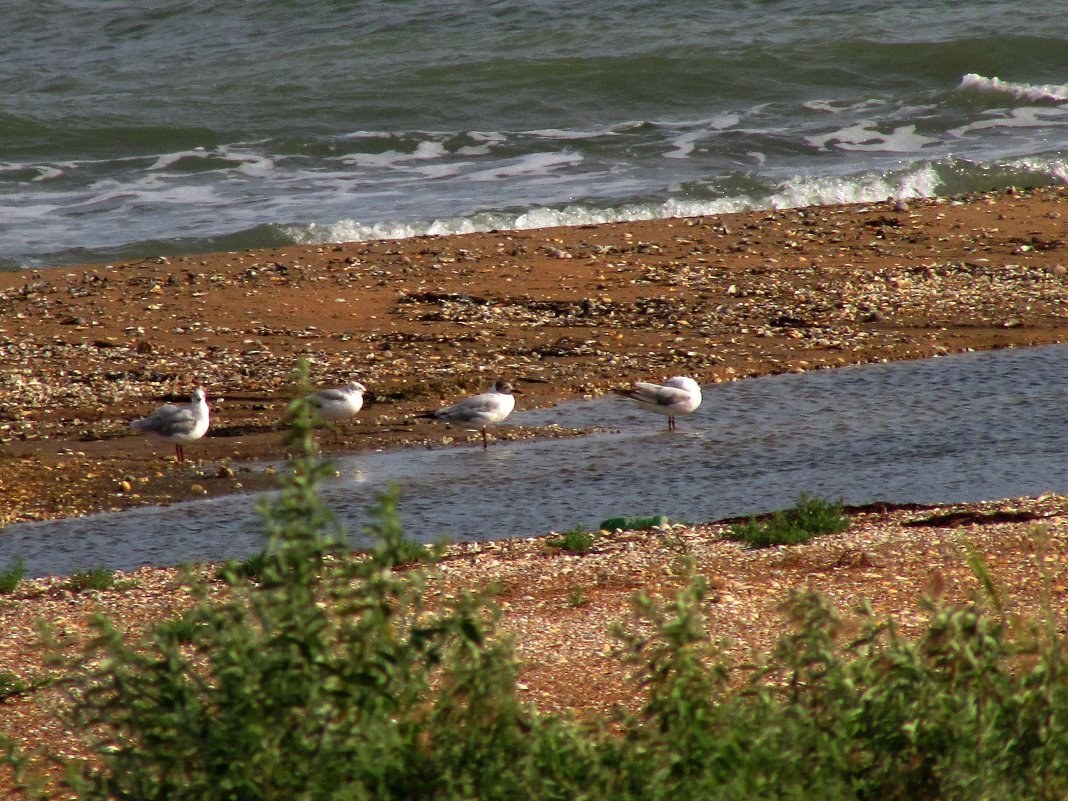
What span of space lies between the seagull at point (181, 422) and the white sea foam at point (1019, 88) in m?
17.9

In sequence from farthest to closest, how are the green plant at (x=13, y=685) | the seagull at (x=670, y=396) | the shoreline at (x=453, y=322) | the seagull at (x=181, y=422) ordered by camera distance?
1. the shoreline at (x=453, y=322)
2. the seagull at (x=670, y=396)
3. the seagull at (x=181, y=422)
4. the green plant at (x=13, y=685)

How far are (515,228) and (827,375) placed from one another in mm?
6679

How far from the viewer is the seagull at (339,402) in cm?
912

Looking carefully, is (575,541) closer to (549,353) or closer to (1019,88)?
(549,353)

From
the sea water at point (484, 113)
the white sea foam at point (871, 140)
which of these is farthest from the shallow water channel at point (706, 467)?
the white sea foam at point (871, 140)

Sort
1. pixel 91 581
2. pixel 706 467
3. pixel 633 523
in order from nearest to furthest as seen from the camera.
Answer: pixel 91 581 < pixel 633 523 < pixel 706 467

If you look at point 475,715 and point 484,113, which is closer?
point 475,715

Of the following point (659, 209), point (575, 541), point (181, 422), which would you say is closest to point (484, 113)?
point (659, 209)

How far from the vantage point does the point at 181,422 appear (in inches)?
356

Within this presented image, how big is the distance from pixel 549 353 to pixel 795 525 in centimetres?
443

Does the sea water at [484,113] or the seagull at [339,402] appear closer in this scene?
the seagull at [339,402]

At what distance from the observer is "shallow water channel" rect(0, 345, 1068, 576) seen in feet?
25.6

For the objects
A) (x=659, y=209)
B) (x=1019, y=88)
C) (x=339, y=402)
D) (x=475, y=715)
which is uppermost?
(x=475, y=715)

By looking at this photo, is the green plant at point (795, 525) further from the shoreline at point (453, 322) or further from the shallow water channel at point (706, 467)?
the shoreline at point (453, 322)
